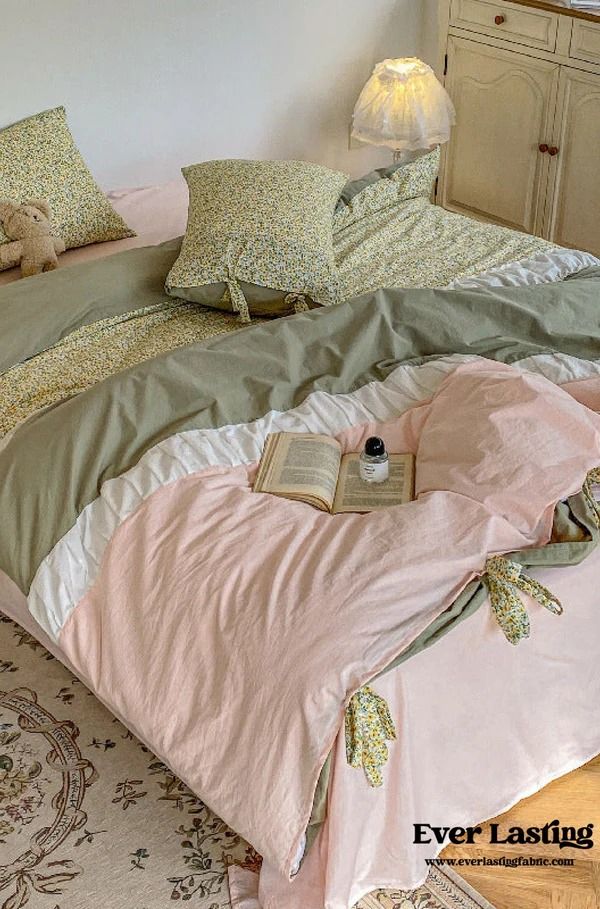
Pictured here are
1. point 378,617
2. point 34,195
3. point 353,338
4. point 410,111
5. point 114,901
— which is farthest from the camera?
point 410,111

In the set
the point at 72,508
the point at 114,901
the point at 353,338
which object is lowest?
the point at 114,901

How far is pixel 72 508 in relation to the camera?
2000 mm

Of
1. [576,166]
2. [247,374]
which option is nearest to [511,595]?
[247,374]

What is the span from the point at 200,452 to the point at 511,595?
64 centimetres

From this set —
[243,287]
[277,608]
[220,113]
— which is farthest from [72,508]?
[220,113]

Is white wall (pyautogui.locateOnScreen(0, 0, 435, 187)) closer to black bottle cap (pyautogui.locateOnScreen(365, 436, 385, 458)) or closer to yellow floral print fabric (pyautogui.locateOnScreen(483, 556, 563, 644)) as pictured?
black bottle cap (pyautogui.locateOnScreen(365, 436, 385, 458))

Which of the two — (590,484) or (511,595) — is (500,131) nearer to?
(590,484)

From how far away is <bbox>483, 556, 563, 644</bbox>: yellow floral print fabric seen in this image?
66.9 inches

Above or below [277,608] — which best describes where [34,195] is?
above

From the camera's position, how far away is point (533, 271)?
8.89 ft

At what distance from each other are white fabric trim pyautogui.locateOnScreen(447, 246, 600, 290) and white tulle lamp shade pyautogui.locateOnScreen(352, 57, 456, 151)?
100cm

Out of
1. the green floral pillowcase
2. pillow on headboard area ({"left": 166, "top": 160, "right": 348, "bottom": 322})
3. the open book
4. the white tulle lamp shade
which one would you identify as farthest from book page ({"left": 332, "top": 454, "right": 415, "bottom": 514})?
the white tulle lamp shade

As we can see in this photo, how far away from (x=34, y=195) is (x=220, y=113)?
87cm

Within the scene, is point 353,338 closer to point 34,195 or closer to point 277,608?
point 277,608
